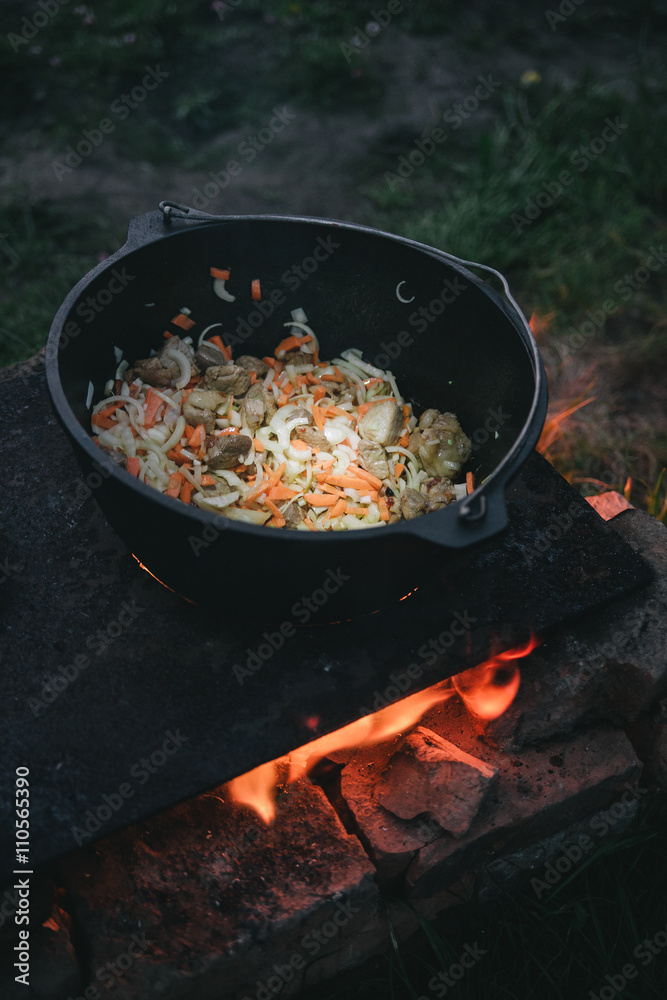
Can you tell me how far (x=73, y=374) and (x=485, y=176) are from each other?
395cm

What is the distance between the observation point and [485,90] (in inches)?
240

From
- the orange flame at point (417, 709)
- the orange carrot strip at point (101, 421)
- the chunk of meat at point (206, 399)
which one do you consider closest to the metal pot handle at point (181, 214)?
the chunk of meat at point (206, 399)

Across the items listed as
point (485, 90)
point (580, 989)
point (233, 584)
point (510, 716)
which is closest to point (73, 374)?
point (233, 584)

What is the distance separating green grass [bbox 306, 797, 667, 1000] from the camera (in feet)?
7.34

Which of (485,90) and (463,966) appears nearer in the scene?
(463,966)

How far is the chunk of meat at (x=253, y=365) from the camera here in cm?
286

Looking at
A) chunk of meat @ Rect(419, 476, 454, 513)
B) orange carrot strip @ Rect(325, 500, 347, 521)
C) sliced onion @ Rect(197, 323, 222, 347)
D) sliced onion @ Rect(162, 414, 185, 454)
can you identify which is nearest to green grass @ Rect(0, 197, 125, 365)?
sliced onion @ Rect(197, 323, 222, 347)

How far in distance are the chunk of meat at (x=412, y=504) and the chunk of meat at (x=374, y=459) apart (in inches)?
5.2

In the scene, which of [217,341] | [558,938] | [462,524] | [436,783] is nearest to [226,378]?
[217,341]

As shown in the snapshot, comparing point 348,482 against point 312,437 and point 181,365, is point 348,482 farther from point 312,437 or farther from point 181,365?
point 181,365

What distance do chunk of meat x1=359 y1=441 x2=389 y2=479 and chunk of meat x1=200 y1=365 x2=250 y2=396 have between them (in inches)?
21.3

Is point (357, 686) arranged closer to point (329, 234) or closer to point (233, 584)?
point (233, 584)

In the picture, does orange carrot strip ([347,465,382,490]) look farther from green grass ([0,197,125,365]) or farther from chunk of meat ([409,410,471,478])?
green grass ([0,197,125,365])

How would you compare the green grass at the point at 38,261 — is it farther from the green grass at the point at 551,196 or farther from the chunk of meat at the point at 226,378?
the green grass at the point at 551,196
